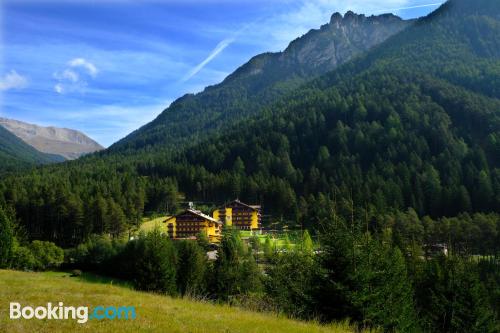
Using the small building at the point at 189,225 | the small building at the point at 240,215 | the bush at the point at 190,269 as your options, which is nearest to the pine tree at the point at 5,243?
the bush at the point at 190,269

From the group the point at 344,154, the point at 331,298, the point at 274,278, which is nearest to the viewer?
the point at 331,298

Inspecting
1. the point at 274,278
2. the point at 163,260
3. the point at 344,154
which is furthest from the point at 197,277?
the point at 344,154

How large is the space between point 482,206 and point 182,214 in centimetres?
8549

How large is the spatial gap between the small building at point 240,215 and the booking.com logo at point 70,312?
111 m

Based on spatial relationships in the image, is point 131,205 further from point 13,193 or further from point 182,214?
point 13,193

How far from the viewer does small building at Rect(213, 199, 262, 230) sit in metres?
127

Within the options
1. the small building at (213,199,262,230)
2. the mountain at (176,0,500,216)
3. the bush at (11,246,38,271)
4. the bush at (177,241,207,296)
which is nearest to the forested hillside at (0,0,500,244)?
the mountain at (176,0,500,216)

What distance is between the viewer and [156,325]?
39.5 feet

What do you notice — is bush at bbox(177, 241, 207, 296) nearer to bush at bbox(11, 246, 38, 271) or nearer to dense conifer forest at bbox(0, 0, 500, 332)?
dense conifer forest at bbox(0, 0, 500, 332)

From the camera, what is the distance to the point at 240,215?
128 meters

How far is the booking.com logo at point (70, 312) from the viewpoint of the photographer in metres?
12.8

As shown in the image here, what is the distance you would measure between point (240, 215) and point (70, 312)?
114481 mm

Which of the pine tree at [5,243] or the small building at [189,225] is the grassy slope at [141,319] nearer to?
the pine tree at [5,243]

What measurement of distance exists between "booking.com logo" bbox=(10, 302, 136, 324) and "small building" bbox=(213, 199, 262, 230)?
111 m
